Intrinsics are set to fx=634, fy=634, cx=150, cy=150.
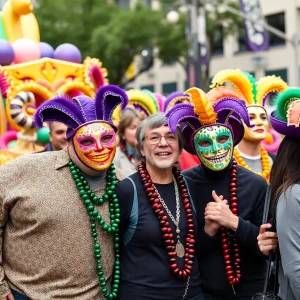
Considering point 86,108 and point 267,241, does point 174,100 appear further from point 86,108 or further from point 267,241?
point 267,241

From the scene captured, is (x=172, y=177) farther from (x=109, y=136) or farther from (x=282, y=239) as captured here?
(x=282, y=239)

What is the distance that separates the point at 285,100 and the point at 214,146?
0.71 m

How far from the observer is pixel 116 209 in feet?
11.1

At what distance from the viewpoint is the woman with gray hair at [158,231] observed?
10.9 ft

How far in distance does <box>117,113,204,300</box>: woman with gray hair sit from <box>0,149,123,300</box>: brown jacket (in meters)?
0.13

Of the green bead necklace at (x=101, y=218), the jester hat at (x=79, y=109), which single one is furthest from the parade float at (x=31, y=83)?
the green bead necklace at (x=101, y=218)

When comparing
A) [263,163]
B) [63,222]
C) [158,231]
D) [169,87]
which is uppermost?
[63,222]

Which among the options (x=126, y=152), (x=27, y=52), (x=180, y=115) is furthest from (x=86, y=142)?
(x=27, y=52)

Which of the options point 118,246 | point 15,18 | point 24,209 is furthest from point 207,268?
point 15,18

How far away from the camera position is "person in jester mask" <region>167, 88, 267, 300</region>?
346 cm

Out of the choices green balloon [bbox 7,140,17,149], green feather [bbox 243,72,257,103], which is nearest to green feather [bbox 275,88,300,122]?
green feather [bbox 243,72,257,103]

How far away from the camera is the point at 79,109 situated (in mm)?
3521

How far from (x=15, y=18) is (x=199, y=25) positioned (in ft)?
31.6

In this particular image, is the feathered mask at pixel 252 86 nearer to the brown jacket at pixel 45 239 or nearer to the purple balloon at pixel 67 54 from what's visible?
the brown jacket at pixel 45 239
